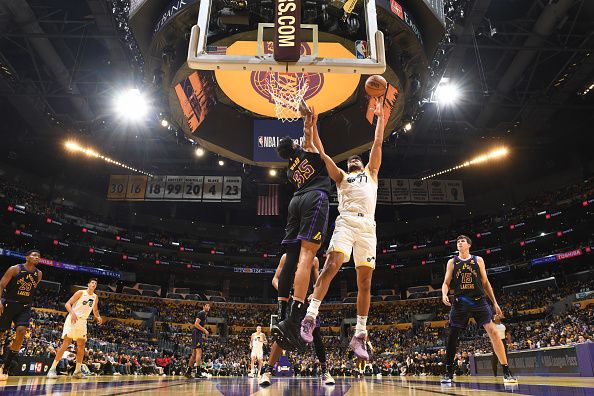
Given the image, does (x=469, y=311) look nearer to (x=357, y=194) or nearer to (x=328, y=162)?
(x=357, y=194)

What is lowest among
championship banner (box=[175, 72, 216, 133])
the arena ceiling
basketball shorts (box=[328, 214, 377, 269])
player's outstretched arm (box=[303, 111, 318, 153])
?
basketball shorts (box=[328, 214, 377, 269])

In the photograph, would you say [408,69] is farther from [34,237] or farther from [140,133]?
[34,237]

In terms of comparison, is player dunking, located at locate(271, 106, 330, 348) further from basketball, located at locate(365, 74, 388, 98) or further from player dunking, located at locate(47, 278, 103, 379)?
player dunking, located at locate(47, 278, 103, 379)

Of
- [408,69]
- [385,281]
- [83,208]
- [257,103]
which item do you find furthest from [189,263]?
[408,69]

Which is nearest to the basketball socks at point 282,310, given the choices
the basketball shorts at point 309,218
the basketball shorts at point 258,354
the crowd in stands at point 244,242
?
the basketball shorts at point 309,218

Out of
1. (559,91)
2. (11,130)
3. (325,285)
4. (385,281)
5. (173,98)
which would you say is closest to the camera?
(325,285)

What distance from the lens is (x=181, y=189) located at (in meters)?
26.3

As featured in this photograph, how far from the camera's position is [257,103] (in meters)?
11.3

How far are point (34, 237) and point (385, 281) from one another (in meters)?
29.9

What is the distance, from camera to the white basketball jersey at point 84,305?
25.7 feet

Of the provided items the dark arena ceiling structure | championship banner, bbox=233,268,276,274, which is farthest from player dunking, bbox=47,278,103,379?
championship banner, bbox=233,268,276,274

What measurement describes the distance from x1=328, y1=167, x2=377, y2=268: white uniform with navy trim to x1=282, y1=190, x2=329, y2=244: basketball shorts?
6.0 inches

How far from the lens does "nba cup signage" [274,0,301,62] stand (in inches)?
214

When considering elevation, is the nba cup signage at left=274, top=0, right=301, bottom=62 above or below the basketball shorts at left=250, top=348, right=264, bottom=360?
above
